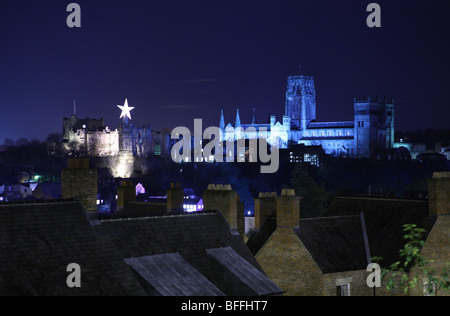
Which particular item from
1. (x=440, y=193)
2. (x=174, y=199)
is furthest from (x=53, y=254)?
(x=440, y=193)

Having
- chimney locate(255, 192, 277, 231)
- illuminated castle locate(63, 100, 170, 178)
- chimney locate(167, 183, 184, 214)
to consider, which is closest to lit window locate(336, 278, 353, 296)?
chimney locate(255, 192, 277, 231)

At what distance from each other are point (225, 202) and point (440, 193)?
28.3 ft

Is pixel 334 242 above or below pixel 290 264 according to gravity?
above

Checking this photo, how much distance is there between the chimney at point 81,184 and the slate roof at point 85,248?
0.43 m

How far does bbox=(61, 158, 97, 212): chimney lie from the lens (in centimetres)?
2048

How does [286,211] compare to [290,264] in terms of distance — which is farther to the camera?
[286,211]

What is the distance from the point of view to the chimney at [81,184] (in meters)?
20.5

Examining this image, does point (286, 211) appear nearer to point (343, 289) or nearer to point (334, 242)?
point (334, 242)

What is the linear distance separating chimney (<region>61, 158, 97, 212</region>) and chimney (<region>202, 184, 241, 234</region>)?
5.58 m

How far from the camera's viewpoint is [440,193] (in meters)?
28.1

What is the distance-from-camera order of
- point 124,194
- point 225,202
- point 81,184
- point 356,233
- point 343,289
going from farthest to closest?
point 124,194, point 356,233, point 343,289, point 225,202, point 81,184

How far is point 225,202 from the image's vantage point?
25.2 metres

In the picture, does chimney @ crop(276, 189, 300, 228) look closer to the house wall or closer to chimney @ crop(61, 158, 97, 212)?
the house wall

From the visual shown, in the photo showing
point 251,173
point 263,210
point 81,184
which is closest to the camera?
point 81,184
